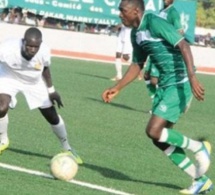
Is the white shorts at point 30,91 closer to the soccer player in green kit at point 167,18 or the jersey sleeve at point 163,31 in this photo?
the jersey sleeve at point 163,31

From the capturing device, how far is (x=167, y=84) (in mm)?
9141

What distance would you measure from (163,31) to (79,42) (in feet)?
89.7

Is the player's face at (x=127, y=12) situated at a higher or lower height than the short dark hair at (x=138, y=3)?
lower

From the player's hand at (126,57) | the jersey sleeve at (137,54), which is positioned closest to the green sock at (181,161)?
the jersey sleeve at (137,54)

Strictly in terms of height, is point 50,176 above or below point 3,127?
below

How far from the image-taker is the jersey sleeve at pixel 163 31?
8.84m

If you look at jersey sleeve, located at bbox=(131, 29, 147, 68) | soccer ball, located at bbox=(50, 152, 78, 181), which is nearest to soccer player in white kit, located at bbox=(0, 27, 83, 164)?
soccer ball, located at bbox=(50, 152, 78, 181)

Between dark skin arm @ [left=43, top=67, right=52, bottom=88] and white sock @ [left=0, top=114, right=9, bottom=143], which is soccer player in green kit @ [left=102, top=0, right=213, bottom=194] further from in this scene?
white sock @ [left=0, top=114, right=9, bottom=143]

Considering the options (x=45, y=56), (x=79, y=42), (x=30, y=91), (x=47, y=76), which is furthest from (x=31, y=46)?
(x=79, y=42)

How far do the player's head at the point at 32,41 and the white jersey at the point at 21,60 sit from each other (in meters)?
0.28

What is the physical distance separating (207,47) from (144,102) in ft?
62.2

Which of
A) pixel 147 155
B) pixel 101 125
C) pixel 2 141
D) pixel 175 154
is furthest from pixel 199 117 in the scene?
pixel 175 154

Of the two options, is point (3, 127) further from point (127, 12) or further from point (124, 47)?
point (124, 47)

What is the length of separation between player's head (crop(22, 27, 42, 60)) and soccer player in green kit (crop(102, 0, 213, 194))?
4.49ft
